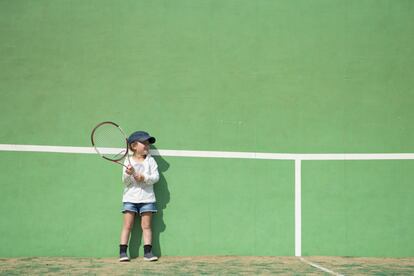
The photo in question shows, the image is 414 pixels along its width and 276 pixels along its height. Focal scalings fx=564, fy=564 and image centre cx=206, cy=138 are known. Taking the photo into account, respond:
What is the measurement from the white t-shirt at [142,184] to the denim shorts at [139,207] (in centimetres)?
5

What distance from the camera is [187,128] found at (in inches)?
267

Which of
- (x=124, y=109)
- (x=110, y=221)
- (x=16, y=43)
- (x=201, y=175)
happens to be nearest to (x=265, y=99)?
(x=201, y=175)

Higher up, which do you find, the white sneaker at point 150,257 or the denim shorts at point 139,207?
the denim shorts at point 139,207

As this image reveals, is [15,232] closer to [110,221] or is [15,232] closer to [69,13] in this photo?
[110,221]

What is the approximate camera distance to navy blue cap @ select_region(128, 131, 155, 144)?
6492mm

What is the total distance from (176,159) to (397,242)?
9.44ft

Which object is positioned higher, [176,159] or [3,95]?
[3,95]

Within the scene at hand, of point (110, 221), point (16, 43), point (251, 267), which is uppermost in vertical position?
point (16, 43)

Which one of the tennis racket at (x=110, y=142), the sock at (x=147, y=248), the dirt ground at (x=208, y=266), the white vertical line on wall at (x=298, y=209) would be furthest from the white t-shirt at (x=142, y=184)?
the white vertical line on wall at (x=298, y=209)

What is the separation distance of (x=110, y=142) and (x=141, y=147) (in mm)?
362

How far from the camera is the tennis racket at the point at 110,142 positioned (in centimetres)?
649

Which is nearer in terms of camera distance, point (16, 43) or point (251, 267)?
point (251, 267)

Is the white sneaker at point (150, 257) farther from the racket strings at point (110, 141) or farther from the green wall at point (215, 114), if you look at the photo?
the racket strings at point (110, 141)

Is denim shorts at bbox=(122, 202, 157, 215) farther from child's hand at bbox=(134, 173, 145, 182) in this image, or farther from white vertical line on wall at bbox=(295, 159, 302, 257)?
white vertical line on wall at bbox=(295, 159, 302, 257)
